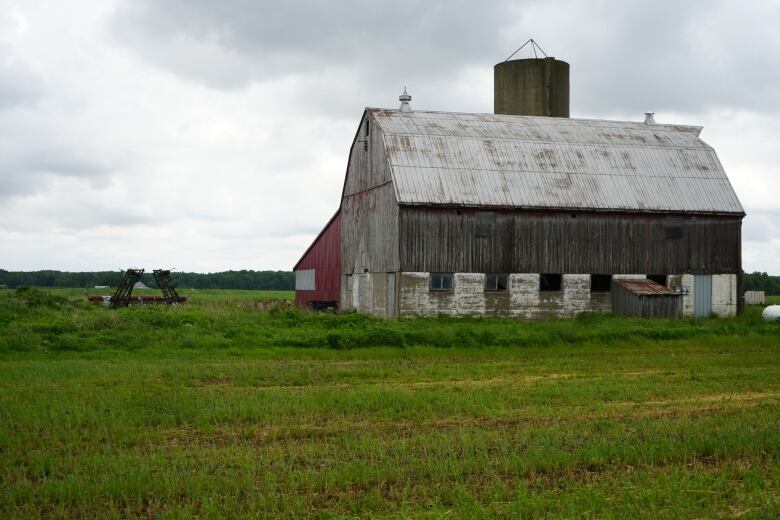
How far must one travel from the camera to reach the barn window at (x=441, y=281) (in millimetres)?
35625

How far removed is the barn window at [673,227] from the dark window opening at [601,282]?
11.1ft

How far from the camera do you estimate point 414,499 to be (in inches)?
387

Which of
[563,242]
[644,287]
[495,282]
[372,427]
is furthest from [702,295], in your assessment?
[372,427]

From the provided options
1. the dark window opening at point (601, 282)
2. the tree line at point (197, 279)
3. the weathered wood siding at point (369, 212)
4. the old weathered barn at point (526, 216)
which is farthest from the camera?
the tree line at point (197, 279)

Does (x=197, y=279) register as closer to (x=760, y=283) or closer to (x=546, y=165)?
(x=760, y=283)

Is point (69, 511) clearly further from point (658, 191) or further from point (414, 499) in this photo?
point (658, 191)

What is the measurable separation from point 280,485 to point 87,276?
131m

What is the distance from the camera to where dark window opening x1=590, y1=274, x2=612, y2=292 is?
1495 inches

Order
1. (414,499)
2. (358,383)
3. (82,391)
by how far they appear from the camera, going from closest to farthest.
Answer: (414,499) → (82,391) → (358,383)

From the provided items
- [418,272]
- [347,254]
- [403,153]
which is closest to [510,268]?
[418,272]

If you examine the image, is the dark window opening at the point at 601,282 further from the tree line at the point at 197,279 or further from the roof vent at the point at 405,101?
the tree line at the point at 197,279

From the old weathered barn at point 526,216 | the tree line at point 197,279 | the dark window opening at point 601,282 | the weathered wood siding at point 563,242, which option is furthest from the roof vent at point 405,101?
the tree line at point 197,279

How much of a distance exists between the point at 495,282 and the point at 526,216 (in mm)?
2955

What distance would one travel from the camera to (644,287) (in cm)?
3728
